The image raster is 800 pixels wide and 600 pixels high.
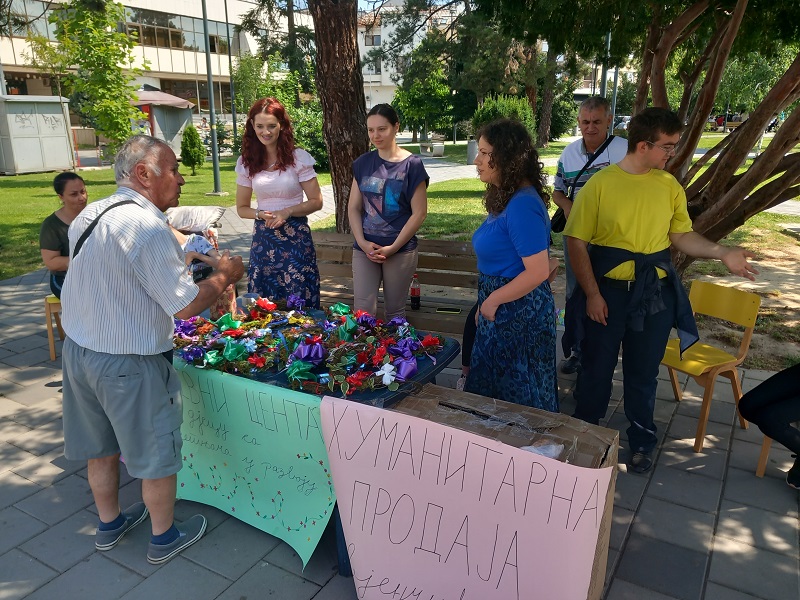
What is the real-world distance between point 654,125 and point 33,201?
14.1 meters

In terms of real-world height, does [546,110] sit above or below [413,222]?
above

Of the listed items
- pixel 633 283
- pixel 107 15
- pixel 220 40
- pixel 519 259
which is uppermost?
pixel 220 40

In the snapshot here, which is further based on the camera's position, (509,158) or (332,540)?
(332,540)

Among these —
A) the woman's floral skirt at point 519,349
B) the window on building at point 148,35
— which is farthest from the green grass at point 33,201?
the window on building at point 148,35

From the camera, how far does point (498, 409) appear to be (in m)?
2.49

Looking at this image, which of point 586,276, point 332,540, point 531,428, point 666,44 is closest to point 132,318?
point 332,540

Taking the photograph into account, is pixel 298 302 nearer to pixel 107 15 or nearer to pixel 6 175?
pixel 107 15

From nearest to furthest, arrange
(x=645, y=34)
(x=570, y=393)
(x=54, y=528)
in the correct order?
(x=54, y=528) < (x=570, y=393) < (x=645, y=34)

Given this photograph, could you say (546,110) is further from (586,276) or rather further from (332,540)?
(332,540)

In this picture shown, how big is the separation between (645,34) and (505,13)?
7.23ft

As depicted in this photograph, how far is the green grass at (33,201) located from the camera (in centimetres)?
860

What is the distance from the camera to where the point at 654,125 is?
2.86m

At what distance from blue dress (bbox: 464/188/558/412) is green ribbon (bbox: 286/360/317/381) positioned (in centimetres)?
83

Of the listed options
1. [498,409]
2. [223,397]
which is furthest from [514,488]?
[223,397]
